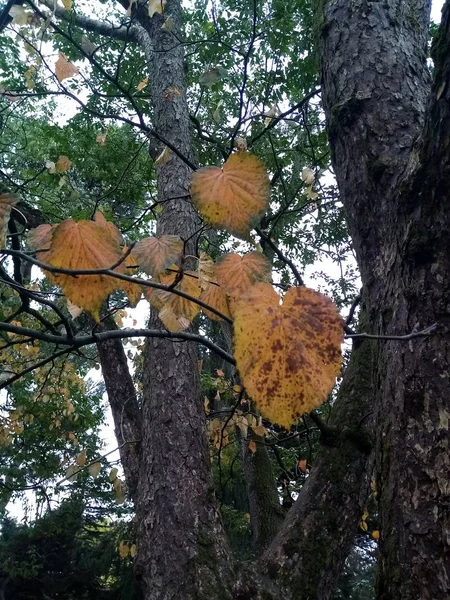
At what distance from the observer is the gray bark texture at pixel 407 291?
30.3 inches

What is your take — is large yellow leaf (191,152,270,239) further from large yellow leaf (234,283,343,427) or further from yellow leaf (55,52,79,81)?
yellow leaf (55,52,79,81)

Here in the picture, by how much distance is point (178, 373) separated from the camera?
176 cm

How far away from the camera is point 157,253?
78 cm

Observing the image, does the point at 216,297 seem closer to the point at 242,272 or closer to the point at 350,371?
the point at 242,272

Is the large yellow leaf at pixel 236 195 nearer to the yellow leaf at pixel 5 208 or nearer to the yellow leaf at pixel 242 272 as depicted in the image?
the yellow leaf at pixel 242 272

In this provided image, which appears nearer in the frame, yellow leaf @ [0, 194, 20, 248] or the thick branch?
yellow leaf @ [0, 194, 20, 248]

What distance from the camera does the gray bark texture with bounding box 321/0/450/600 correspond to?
77cm

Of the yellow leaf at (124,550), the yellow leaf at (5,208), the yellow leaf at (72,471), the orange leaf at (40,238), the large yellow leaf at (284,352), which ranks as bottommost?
the yellow leaf at (124,550)

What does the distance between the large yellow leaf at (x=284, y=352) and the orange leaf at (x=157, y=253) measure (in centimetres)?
22

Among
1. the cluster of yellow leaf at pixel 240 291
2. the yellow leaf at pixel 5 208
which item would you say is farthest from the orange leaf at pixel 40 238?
the yellow leaf at pixel 5 208

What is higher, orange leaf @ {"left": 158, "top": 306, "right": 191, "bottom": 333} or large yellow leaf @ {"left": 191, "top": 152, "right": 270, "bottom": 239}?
large yellow leaf @ {"left": 191, "top": 152, "right": 270, "bottom": 239}

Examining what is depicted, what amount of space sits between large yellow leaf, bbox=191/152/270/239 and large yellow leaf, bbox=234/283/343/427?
0.19 m

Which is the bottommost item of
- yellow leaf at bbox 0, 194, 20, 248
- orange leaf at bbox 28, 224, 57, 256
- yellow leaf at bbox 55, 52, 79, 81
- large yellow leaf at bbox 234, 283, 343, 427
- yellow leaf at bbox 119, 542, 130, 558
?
yellow leaf at bbox 119, 542, 130, 558

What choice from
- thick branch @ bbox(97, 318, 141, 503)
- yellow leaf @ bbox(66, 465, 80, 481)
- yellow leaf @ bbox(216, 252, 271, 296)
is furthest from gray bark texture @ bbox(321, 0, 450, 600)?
thick branch @ bbox(97, 318, 141, 503)
